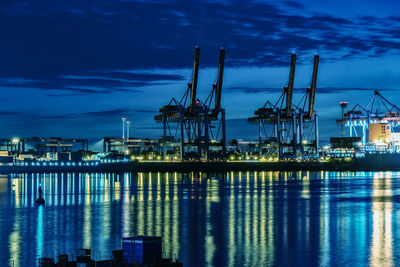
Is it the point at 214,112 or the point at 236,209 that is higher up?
the point at 214,112

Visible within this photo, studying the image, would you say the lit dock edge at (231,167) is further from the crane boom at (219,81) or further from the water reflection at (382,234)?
the water reflection at (382,234)

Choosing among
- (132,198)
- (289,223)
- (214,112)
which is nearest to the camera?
(289,223)

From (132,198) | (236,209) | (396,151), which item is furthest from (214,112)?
(236,209)

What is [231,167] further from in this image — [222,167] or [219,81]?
[219,81]

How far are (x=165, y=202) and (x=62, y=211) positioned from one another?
939 centimetres

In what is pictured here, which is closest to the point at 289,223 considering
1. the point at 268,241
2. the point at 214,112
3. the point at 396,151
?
the point at 268,241

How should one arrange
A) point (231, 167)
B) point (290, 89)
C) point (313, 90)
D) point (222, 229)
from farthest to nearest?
point (313, 90)
point (290, 89)
point (231, 167)
point (222, 229)

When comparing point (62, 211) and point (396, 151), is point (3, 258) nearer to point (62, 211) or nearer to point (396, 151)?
point (62, 211)

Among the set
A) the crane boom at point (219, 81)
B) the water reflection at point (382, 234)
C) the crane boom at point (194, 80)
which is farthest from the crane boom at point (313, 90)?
the water reflection at point (382, 234)

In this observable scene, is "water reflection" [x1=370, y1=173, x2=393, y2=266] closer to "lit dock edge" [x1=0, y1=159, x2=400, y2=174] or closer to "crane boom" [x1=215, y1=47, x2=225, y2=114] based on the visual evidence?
"lit dock edge" [x1=0, y1=159, x2=400, y2=174]

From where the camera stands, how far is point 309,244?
27.0 meters

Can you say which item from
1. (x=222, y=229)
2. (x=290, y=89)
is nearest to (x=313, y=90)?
(x=290, y=89)

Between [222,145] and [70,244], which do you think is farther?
[222,145]

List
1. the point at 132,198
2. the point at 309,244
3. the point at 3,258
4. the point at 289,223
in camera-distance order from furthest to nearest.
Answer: the point at 132,198
the point at 289,223
the point at 309,244
the point at 3,258
